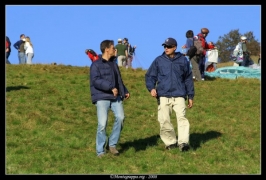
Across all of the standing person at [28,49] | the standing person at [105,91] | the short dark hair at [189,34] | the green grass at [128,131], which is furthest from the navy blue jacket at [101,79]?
the standing person at [28,49]

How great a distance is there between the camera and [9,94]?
18828mm

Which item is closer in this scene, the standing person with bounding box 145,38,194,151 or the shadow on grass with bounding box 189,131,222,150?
the standing person with bounding box 145,38,194,151

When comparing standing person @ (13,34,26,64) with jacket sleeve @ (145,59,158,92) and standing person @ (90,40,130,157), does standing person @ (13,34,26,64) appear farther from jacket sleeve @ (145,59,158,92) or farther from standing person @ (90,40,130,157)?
standing person @ (90,40,130,157)

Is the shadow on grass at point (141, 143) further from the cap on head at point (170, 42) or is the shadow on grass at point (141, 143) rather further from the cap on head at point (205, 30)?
the cap on head at point (205, 30)

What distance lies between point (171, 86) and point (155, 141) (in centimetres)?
175

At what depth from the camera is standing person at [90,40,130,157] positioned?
36.1 feet

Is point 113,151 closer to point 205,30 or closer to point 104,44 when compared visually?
point 104,44

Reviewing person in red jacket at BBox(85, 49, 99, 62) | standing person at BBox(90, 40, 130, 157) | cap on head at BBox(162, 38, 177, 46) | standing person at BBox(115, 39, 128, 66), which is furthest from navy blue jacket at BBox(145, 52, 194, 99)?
standing person at BBox(115, 39, 128, 66)

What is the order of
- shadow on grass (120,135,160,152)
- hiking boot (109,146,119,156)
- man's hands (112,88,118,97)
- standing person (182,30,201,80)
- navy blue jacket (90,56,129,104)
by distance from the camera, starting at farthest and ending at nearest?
standing person (182,30,201,80)
shadow on grass (120,135,160,152)
hiking boot (109,146,119,156)
navy blue jacket (90,56,129,104)
man's hands (112,88,118,97)

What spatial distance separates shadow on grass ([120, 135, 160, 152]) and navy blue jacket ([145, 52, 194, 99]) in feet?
4.08

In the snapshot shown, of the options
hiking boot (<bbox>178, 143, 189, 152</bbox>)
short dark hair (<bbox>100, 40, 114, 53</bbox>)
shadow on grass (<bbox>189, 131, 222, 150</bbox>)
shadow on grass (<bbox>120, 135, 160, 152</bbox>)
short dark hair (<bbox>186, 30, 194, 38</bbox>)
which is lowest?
shadow on grass (<bbox>189, 131, 222, 150</bbox>)

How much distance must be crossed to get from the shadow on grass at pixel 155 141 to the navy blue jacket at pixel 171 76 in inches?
49.3

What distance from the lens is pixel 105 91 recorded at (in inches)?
435
